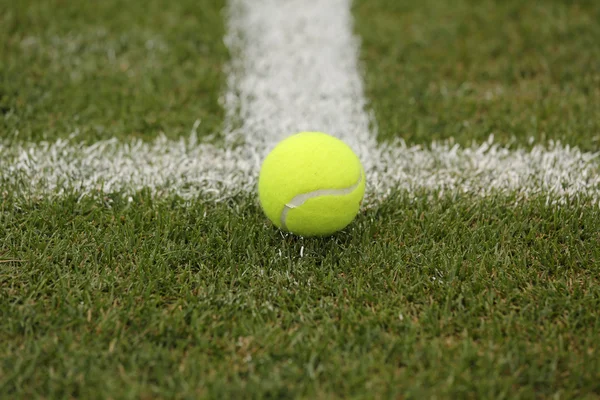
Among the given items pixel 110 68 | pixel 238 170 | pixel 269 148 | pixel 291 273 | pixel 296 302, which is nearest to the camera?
pixel 296 302

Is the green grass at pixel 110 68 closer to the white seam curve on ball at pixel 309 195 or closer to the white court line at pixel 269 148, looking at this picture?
the white court line at pixel 269 148

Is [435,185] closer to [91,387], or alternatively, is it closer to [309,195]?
[309,195]

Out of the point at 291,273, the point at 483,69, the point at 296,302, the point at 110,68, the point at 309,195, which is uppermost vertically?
the point at 483,69

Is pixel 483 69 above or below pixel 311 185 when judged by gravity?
above

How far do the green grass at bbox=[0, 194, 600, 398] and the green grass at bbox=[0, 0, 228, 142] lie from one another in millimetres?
644

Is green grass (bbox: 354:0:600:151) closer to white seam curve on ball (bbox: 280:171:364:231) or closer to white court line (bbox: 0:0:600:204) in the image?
white court line (bbox: 0:0:600:204)

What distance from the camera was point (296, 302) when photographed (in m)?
1.96

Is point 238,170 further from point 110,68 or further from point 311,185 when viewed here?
point 110,68

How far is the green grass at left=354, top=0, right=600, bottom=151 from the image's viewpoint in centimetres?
291

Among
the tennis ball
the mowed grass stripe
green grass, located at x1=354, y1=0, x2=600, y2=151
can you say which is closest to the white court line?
the mowed grass stripe

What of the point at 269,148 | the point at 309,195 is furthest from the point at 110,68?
the point at 309,195

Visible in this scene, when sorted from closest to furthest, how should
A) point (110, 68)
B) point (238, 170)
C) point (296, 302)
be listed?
point (296, 302)
point (238, 170)
point (110, 68)

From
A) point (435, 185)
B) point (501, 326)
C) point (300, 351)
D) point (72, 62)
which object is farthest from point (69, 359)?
point (72, 62)

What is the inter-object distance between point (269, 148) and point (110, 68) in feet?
3.71
